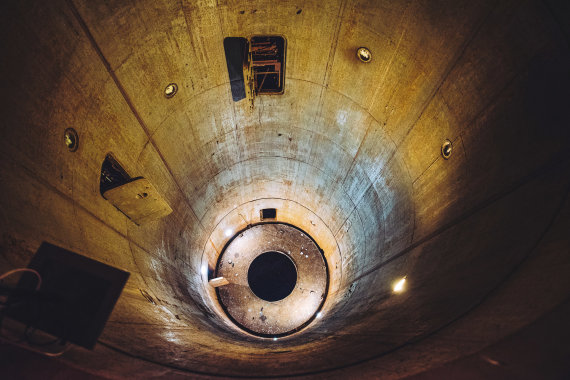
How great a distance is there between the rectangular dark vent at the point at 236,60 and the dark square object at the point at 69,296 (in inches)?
132

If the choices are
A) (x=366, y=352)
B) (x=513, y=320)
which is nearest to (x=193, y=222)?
(x=366, y=352)

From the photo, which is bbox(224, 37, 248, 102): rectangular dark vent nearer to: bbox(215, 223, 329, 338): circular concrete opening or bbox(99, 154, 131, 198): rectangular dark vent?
bbox(99, 154, 131, 198): rectangular dark vent

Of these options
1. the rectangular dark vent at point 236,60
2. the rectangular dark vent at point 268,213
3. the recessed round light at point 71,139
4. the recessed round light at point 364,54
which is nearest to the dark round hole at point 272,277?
the rectangular dark vent at point 268,213

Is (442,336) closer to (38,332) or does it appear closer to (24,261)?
(38,332)

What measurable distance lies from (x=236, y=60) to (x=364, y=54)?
1.97 meters

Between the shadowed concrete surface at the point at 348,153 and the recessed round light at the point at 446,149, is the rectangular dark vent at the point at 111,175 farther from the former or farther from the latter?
the recessed round light at the point at 446,149

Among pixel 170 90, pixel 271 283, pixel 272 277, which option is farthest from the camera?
pixel 272 277

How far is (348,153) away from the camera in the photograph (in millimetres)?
5125

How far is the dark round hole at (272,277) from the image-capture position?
8.45 meters

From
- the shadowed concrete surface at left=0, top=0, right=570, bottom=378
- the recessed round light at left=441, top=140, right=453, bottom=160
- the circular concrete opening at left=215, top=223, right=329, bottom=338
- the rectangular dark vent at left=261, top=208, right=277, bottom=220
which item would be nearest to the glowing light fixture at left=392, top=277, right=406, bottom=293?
the shadowed concrete surface at left=0, top=0, right=570, bottom=378

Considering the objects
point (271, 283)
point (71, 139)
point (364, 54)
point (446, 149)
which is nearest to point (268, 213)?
point (271, 283)

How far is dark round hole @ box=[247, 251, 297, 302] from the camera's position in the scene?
27.7 ft

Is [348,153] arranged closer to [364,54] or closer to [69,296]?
[364,54]

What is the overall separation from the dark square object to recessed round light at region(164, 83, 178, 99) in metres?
2.48
